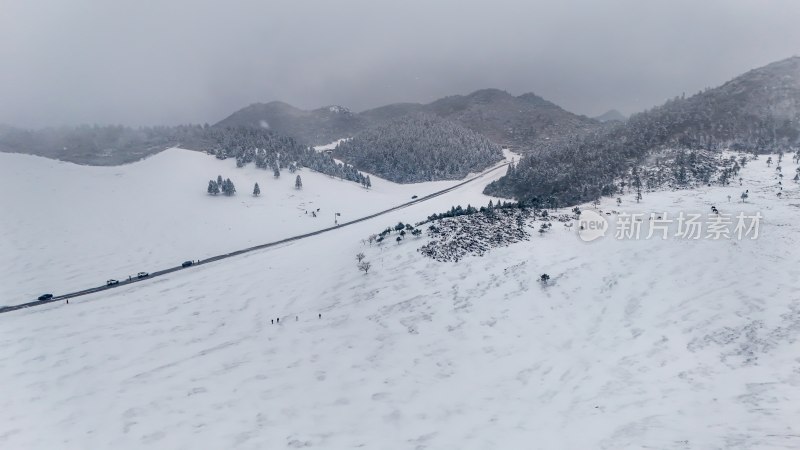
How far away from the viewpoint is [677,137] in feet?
352

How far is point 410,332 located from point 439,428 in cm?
1194

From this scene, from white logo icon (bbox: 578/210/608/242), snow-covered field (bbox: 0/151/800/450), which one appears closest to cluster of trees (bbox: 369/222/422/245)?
snow-covered field (bbox: 0/151/800/450)

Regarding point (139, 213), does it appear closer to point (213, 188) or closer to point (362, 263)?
point (213, 188)

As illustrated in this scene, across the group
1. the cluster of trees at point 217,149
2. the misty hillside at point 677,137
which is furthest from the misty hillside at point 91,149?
the misty hillside at point 677,137

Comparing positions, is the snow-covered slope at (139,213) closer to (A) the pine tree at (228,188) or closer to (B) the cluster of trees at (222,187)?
(B) the cluster of trees at (222,187)

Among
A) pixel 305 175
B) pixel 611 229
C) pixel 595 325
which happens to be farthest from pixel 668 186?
pixel 305 175

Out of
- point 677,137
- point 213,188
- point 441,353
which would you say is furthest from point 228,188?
point 677,137

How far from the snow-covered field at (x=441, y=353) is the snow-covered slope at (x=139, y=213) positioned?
47.0 ft

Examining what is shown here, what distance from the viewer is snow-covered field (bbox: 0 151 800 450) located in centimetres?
2591

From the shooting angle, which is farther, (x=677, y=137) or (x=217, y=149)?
(x=217, y=149)

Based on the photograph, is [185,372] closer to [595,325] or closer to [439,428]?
[439,428]

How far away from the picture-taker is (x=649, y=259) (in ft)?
144

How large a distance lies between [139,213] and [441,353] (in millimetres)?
95453

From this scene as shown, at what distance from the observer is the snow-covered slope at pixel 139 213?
72.1 meters
